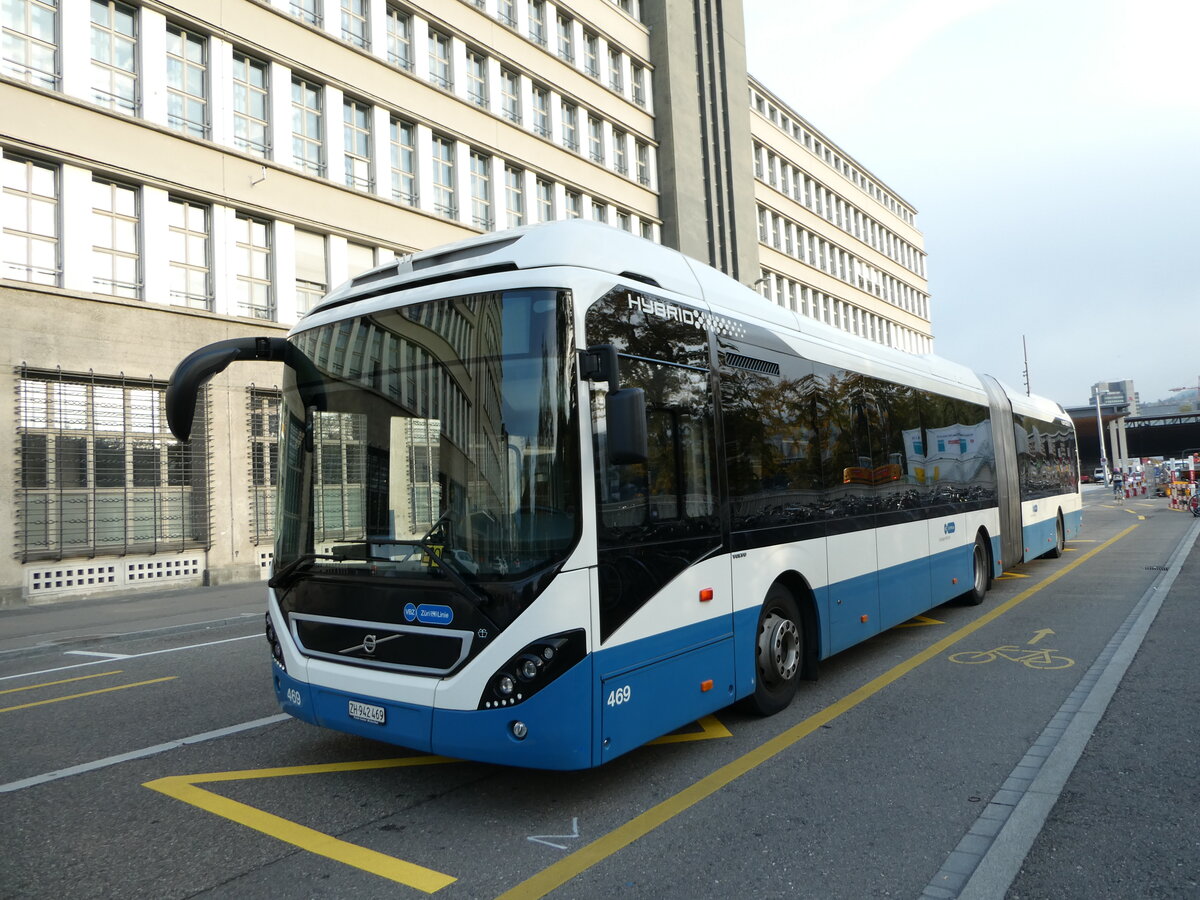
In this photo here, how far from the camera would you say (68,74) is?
1744 cm

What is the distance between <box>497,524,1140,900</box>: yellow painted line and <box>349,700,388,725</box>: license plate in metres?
1.19

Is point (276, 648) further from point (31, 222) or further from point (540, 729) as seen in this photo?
point (31, 222)

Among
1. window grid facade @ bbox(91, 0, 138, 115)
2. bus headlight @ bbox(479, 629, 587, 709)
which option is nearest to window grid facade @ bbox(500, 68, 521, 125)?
window grid facade @ bbox(91, 0, 138, 115)

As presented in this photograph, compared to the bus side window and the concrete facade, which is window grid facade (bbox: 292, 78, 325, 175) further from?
the bus side window

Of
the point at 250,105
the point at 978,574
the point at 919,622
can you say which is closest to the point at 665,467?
the point at 919,622

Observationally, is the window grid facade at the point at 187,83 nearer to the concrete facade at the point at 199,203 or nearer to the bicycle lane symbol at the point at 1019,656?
the concrete facade at the point at 199,203

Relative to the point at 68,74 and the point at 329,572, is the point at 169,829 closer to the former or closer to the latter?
the point at 329,572

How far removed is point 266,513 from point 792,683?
1638 centimetres

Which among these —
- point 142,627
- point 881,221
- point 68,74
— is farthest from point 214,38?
point 881,221

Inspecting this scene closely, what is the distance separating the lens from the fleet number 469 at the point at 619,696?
14.2 ft

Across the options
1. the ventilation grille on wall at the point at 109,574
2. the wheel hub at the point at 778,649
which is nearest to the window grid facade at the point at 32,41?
the ventilation grille on wall at the point at 109,574

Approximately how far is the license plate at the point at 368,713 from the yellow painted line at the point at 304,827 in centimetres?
56

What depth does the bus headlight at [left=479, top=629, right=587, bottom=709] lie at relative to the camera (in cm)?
410

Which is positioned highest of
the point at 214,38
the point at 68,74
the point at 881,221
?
the point at 881,221
